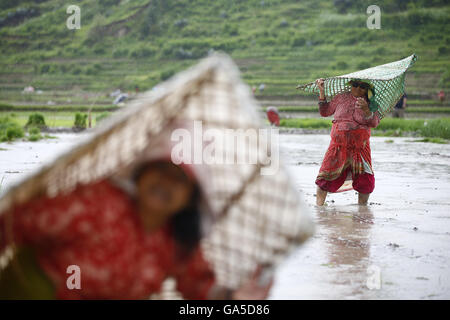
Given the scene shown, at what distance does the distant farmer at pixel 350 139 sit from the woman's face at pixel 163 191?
15.0ft

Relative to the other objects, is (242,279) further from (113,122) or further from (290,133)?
(290,133)

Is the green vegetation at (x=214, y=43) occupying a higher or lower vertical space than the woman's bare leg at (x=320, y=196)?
higher

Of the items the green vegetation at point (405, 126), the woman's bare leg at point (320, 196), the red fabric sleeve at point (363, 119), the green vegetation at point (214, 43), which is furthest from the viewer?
the green vegetation at point (214, 43)

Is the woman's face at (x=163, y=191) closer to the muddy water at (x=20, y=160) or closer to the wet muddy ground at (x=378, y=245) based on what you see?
the wet muddy ground at (x=378, y=245)

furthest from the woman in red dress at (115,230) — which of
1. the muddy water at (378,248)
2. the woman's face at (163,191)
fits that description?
the muddy water at (378,248)

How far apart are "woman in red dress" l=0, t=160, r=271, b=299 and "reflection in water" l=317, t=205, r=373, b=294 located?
1.77 m

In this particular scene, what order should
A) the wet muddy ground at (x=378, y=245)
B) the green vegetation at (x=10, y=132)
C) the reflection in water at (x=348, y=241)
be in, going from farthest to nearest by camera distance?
the green vegetation at (x=10, y=132) → the reflection in water at (x=348, y=241) → the wet muddy ground at (x=378, y=245)

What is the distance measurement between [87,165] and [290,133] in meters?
22.0

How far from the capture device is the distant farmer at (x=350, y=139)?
661cm

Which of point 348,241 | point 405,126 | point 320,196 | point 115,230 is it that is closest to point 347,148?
point 320,196

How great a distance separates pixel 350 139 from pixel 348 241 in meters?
1.86

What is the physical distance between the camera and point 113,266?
7.18ft

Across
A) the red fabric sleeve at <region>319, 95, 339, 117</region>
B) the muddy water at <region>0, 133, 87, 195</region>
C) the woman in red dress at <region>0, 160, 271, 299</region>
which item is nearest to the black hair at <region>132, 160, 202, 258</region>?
the woman in red dress at <region>0, 160, 271, 299</region>
